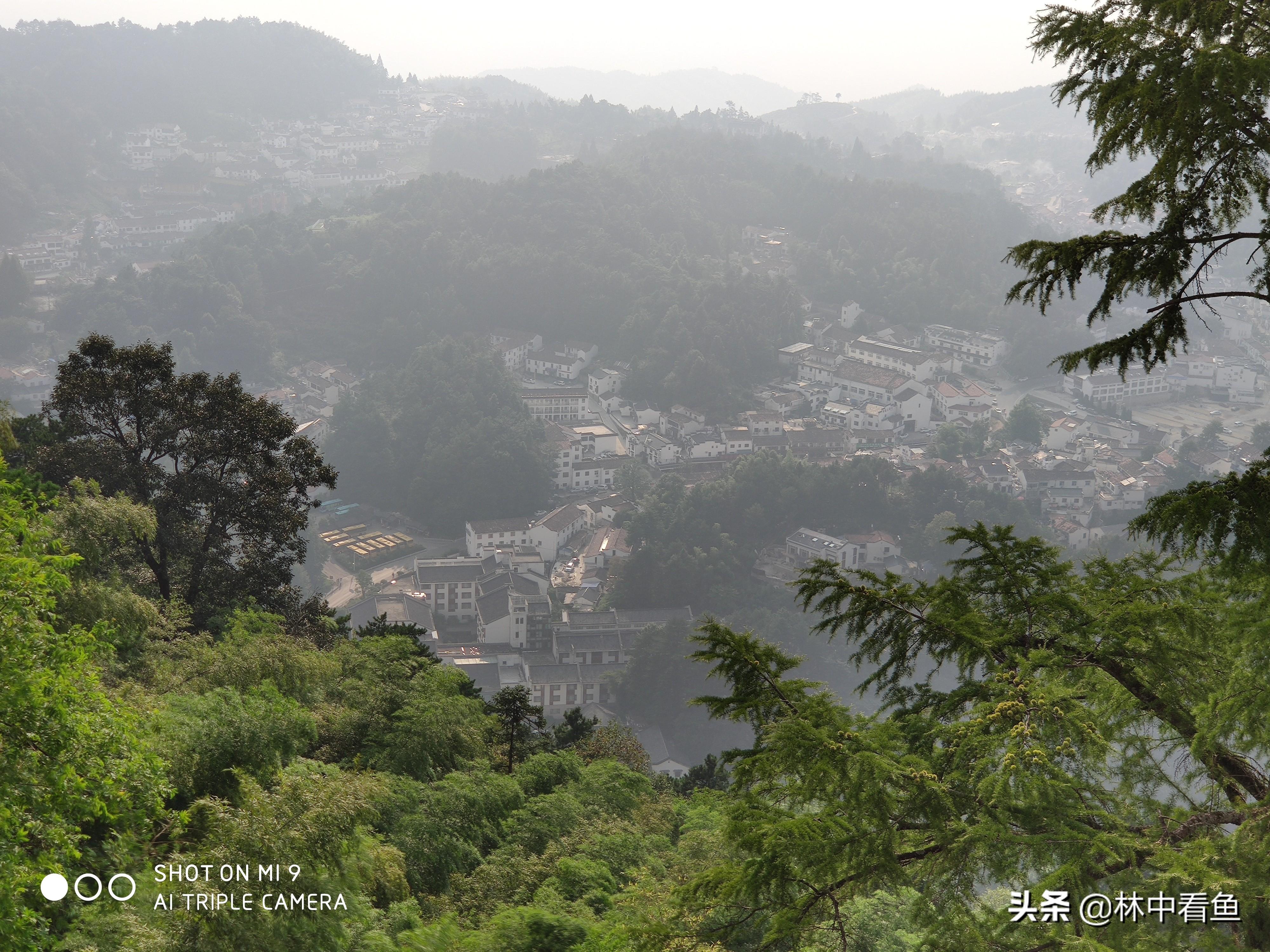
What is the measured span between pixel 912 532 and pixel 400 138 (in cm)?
6430

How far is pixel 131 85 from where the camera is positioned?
236 ft

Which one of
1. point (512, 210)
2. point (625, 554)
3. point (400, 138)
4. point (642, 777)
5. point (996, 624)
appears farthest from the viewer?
point (400, 138)

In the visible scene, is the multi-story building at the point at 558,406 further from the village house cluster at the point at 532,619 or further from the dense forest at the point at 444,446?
the village house cluster at the point at 532,619

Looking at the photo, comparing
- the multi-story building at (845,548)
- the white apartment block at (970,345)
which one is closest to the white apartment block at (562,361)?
the multi-story building at (845,548)

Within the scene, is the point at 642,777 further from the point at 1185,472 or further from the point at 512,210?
the point at 512,210

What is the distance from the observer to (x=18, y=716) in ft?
10.2

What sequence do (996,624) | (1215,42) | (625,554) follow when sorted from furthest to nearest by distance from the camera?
1. (625,554)
2. (996,624)
3. (1215,42)

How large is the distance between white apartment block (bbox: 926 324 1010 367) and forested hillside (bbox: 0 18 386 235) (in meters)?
51.7

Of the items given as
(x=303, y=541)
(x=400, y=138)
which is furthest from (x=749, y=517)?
(x=400, y=138)

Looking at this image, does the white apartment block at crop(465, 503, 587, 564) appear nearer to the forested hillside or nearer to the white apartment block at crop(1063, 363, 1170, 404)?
the white apartment block at crop(1063, 363, 1170, 404)

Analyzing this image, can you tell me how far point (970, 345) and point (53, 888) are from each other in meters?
47.3

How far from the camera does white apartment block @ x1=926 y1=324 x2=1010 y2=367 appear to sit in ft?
150

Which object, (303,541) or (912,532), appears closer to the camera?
(303,541)

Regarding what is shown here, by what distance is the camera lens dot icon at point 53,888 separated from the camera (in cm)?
318
